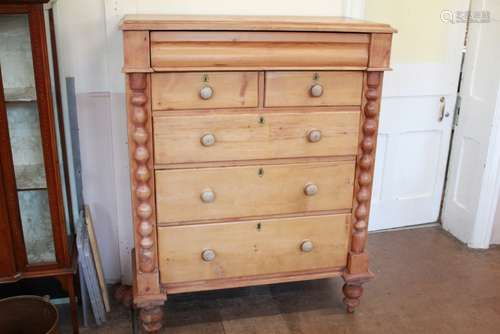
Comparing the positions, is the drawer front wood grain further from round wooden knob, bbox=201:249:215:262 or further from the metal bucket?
the metal bucket

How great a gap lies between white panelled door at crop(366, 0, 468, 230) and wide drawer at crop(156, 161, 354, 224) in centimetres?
97

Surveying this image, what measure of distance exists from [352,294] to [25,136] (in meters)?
1.50

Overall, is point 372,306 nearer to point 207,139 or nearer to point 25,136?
point 207,139

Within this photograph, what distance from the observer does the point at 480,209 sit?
9.31 ft

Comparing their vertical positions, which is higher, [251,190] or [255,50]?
[255,50]

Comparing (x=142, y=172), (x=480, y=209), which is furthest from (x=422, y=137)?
(x=142, y=172)

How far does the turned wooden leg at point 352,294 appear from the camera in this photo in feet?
7.31

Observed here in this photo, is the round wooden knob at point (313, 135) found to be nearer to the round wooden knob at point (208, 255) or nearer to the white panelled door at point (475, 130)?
the round wooden knob at point (208, 255)

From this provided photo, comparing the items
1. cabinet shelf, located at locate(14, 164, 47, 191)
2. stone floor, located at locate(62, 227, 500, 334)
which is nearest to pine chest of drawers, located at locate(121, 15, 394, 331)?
stone floor, located at locate(62, 227, 500, 334)

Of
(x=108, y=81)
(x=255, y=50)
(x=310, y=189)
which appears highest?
(x=255, y=50)

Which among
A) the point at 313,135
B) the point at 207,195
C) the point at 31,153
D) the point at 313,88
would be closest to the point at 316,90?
the point at 313,88

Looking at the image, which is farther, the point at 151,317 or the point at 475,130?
the point at 475,130

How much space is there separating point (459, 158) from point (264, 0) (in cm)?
156

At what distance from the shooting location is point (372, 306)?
2.36 m
